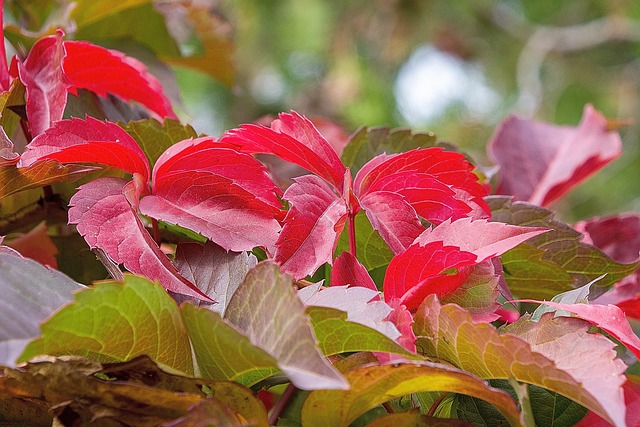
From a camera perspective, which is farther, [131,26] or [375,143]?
[131,26]

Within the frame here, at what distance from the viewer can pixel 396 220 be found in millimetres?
265

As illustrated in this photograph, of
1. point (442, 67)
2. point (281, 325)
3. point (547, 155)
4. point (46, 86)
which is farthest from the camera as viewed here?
point (442, 67)

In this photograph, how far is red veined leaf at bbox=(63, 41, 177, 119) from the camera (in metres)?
0.33

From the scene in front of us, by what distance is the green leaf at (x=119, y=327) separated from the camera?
0.64ft

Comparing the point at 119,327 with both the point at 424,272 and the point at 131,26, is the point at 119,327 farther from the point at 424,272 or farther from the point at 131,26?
the point at 131,26

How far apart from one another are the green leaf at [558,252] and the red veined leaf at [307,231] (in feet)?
0.36

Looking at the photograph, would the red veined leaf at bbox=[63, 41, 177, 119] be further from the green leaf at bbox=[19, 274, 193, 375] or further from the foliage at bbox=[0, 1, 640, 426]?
the green leaf at bbox=[19, 274, 193, 375]

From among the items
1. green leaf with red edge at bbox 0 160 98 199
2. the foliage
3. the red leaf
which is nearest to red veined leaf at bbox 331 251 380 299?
the foliage

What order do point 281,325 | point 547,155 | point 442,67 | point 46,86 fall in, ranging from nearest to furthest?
1. point 281,325
2. point 46,86
3. point 547,155
4. point 442,67

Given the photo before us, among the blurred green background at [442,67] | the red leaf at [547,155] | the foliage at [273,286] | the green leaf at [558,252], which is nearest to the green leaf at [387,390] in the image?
the foliage at [273,286]

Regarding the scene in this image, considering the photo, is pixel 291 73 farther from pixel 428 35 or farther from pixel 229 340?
pixel 229 340

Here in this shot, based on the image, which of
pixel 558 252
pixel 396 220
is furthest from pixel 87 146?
pixel 558 252

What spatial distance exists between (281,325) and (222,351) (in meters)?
0.03

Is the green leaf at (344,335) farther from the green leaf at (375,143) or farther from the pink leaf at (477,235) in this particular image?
the green leaf at (375,143)
